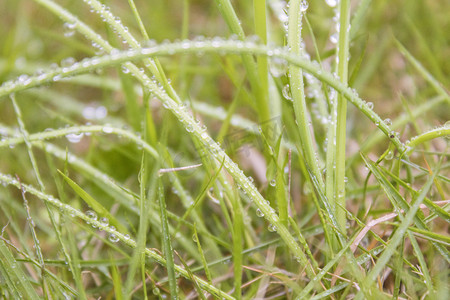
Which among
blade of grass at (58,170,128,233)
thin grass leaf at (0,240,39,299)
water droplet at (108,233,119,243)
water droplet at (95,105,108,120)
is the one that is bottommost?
thin grass leaf at (0,240,39,299)

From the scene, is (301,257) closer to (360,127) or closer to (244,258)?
(244,258)

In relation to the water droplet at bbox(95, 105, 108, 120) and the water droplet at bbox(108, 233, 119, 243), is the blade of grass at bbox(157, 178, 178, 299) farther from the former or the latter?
the water droplet at bbox(95, 105, 108, 120)

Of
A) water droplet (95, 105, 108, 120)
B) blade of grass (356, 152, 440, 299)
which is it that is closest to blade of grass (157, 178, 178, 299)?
blade of grass (356, 152, 440, 299)

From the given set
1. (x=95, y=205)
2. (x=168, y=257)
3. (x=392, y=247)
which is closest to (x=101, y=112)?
(x=95, y=205)

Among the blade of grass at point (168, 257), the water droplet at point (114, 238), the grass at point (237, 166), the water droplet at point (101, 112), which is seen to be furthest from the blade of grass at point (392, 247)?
the water droplet at point (101, 112)

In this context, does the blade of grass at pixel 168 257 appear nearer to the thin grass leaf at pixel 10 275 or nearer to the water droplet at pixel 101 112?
the thin grass leaf at pixel 10 275

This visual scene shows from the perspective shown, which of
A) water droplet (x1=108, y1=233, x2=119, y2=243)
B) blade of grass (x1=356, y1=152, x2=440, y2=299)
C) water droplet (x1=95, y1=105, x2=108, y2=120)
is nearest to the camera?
blade of grass (x1=356, y1=152, x2=440, y2=299)

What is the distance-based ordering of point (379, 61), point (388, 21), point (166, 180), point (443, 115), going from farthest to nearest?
point (388, 21)
point (379, 61)
point (443, 115)
point (166, 180)

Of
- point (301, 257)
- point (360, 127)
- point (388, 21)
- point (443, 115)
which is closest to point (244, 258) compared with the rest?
point (301, 257)

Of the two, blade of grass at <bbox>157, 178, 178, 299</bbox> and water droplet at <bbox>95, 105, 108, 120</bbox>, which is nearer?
blade of grass at <bbox>157, 178, 178, 299</bbox>
